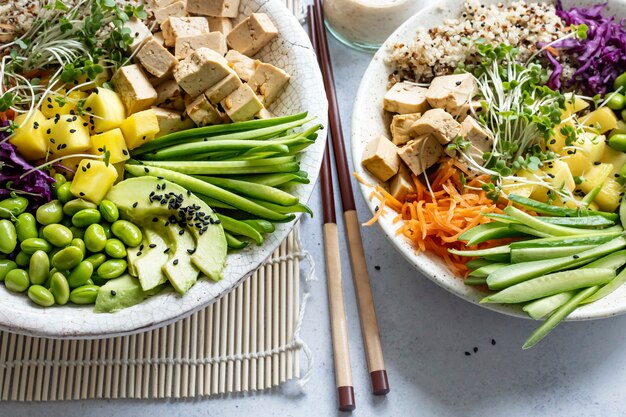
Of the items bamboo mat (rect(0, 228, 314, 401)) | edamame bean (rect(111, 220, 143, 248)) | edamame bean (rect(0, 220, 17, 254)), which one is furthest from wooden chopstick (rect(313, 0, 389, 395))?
edamame bean (rect(0, 220, 17, 254))

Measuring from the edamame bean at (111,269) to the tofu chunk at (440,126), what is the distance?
1.12m

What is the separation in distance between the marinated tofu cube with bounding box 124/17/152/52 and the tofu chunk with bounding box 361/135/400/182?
89cm

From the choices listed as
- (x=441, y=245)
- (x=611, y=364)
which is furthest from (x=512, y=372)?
(x=441, y=245)

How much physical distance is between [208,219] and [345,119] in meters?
1.02

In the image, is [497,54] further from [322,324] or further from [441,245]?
[322,324]

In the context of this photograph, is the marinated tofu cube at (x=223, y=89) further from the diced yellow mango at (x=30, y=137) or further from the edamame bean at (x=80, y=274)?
the edamame bean at (x=80, y=274)

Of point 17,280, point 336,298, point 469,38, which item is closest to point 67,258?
point 17,280

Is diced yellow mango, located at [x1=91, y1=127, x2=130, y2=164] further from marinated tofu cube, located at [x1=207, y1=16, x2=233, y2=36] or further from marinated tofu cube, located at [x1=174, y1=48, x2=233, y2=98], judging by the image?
marinated tofu cube, located at [x1=207, y1=16, x2=233, y2=36]

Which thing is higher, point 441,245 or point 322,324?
point 441,245

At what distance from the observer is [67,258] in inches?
80.8

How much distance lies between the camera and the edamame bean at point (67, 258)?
205 centimetres

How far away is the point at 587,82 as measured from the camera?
2.57 m

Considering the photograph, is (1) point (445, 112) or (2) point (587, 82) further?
(2) point (587, 82)

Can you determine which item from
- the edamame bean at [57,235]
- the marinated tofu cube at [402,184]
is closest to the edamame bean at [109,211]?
the edamame bean at [57,235]
